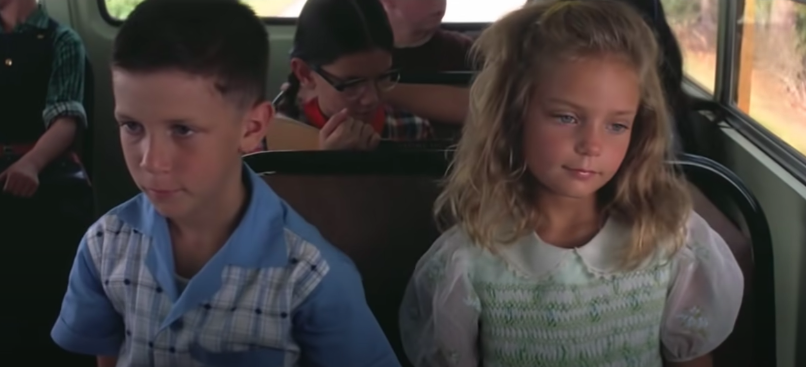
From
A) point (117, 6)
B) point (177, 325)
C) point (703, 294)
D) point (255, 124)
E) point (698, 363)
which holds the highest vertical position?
point (255, 124)

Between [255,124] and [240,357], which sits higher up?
[255,124]

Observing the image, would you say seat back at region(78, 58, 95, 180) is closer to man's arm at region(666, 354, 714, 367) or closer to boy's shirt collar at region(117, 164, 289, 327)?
boy's shirt collar at region(117, 164, 289, 327)

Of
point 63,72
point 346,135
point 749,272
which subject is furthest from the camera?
point 63,72

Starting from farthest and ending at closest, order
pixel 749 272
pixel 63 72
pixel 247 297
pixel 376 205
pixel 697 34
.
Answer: pixel 63 72 → pixel 697 34 → pixel 376 205 → pixel 749 272 → pixel 247 297

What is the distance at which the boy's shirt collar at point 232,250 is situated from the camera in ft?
4.31

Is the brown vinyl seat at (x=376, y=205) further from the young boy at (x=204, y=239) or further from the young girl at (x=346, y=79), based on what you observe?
the young boy at (x=204, y=239)

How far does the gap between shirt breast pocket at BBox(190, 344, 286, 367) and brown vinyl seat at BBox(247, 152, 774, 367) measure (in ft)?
1.33

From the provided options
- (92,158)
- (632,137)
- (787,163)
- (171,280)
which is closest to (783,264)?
(787,163)

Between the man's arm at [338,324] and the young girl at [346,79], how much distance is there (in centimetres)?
60

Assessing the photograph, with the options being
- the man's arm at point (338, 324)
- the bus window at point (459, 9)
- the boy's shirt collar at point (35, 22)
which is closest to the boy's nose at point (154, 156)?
the man's arm at point (338, 324)

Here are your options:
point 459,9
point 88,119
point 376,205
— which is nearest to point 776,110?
point 459,9

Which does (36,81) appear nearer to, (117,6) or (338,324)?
(117,6)

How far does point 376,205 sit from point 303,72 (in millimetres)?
408

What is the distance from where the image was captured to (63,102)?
2715 millimetres
